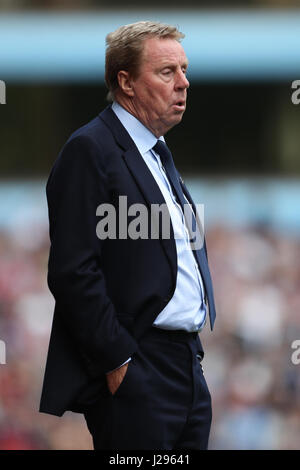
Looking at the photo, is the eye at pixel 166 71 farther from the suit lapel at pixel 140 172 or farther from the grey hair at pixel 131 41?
the suit lapel at pixel 140 172

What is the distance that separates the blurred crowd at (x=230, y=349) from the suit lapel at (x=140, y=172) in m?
3.77

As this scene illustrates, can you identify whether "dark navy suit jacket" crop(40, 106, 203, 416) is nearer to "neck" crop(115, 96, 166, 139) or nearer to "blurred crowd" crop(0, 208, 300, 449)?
"neck" crop(115, 96, 166, 139)

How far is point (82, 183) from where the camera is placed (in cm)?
222

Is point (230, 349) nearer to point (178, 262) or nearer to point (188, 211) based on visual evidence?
point (188, 211)

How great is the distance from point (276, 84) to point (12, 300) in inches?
302

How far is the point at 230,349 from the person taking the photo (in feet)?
23.1

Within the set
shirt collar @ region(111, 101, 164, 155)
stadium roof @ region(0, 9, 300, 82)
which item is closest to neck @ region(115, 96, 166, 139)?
shirt collar @ region(111, 101, 164, 155)

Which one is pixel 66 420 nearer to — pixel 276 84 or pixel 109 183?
pixel 109 183

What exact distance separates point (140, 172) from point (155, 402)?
546mm

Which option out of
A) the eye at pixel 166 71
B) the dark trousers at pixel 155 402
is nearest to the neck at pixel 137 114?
the eye at pixel 166 71

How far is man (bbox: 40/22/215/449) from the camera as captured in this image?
85.9 inches

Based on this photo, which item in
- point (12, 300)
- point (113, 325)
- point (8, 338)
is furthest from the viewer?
point (12, 300)
